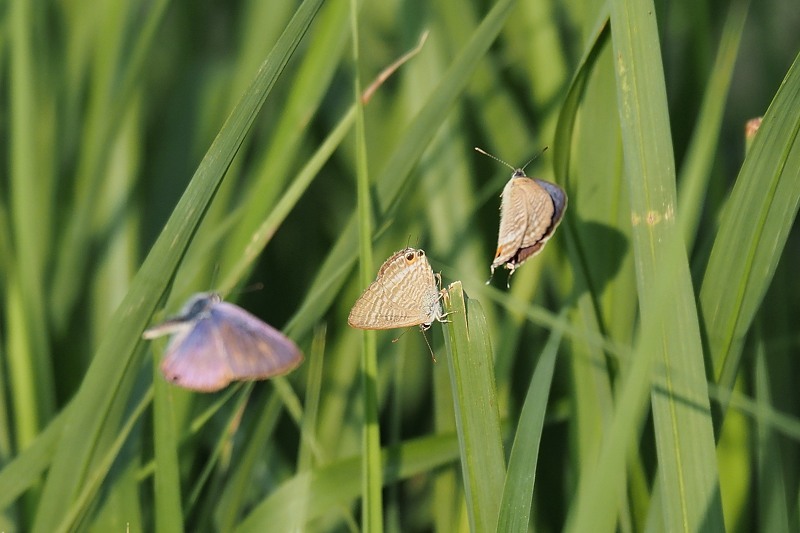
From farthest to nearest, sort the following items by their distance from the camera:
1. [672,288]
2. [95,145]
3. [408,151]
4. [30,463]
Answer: [95,145] → [408,151] → [30,463] → [672,288]

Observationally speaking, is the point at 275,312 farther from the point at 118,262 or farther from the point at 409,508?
the point at 409,508

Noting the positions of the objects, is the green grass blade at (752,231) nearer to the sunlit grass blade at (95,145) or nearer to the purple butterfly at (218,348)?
the purple butterfly at (218,348)

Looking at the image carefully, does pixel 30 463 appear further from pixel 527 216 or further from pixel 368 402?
pixel 527 216

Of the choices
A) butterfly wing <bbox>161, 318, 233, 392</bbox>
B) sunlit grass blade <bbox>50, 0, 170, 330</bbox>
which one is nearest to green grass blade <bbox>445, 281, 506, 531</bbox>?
butterfly wing <bbox>161, 318, 233, 392</bbox>

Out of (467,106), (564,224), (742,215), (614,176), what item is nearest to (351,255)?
(564,224)

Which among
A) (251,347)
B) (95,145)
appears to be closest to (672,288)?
(251,347)

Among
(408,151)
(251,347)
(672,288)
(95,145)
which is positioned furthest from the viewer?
(95,145)
